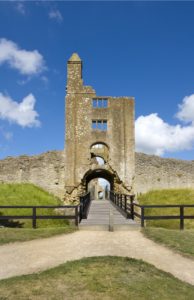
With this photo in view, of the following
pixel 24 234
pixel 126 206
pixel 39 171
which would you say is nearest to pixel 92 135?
pixel 39 171

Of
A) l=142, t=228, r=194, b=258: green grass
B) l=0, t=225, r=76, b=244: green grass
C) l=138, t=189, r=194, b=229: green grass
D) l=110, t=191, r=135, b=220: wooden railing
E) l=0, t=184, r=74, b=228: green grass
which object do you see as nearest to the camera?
l=142, t=228, r=194, b=258: green grass

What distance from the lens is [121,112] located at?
30.6 m

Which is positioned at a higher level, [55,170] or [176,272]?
[55,170]

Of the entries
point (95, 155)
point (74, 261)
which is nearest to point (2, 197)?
point (95, 155)

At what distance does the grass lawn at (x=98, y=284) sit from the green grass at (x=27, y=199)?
43.7 ft

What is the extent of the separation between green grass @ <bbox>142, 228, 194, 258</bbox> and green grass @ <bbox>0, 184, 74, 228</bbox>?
10.1 meters

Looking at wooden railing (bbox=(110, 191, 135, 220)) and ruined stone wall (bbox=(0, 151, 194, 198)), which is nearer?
wooden railing (bbox=(110, 191, 135, 220))

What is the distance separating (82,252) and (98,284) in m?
2.70

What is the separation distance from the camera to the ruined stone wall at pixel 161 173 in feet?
101

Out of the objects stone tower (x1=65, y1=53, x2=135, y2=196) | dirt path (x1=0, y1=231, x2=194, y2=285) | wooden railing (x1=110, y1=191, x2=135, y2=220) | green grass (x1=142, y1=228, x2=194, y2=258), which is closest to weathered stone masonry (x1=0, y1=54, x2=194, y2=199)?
stone tower (x1=65, y1=53, x2=135, y2=196)

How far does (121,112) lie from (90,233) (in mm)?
18841

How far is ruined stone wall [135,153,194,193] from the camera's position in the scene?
3084cm

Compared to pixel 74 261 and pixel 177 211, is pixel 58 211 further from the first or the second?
pixel 74 261

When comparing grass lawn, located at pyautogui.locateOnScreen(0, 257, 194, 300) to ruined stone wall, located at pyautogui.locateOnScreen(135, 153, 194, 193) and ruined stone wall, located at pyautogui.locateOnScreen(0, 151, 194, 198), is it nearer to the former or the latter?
ruined stone wall, located at pyautogui.locateOnScreen(0, 151, 194, 198)
